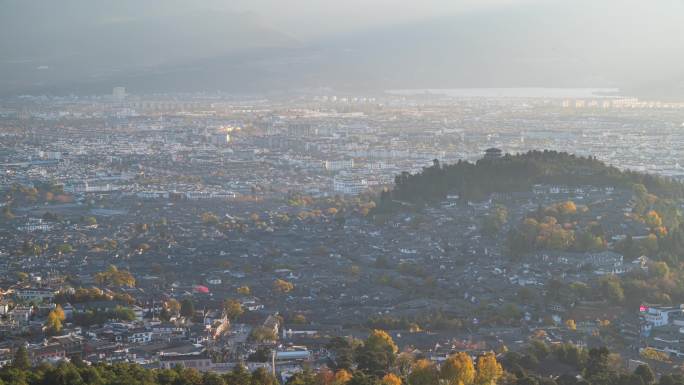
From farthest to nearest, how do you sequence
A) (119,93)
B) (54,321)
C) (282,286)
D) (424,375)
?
(119,93), (282,286), (54,321), (424,375)

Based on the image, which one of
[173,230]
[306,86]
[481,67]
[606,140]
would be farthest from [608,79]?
[173,230]

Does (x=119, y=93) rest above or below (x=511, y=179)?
below

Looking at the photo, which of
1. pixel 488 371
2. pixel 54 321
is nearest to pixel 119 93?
pixel 54 321

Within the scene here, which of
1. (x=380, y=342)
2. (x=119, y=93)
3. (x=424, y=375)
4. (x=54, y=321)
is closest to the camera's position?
(x=424, y=375)

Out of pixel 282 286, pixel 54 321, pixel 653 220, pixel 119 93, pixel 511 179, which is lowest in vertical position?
pixel 119 93

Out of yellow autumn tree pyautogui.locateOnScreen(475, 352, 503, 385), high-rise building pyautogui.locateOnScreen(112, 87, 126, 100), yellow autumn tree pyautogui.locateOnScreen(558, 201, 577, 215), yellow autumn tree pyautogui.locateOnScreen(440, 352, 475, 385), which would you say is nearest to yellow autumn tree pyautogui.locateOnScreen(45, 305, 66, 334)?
yellow autumn tree pyautogui.locateOnScreen(440, 352, 475, 385)

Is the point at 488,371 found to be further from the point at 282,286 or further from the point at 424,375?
the point at 282,286

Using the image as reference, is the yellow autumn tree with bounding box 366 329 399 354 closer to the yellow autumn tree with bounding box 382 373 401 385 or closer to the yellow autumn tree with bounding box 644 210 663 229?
the yellow autumn tree with bounding box 382 373 401 385
